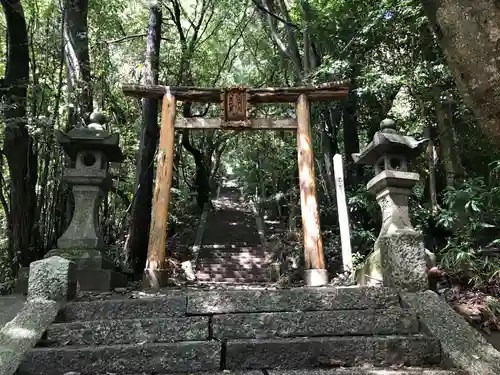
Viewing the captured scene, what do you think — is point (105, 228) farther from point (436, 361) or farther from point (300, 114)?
point (436, 361)

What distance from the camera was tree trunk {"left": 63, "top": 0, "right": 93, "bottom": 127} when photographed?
25.3 feet

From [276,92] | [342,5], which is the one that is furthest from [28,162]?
→ [342,5]

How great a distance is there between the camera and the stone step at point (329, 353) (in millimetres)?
3484

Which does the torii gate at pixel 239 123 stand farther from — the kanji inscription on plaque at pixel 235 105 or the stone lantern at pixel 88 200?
the stone lantern at pixel 88 200

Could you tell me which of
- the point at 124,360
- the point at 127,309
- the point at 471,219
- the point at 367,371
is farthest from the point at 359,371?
the point at 471,219

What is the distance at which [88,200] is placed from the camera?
A: 19.8 feet

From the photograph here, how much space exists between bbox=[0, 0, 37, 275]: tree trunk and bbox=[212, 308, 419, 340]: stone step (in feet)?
13.4

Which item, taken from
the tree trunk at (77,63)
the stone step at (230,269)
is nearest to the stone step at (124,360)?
the tree trunk at (77,63)

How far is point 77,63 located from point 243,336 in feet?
20.7

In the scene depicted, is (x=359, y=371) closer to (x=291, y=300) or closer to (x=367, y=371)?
(x=367, y=371)

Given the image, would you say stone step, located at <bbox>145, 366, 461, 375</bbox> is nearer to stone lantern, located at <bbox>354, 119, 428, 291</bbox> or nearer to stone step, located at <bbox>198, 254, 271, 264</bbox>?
stone lantern, located at <bbox>354, 119, 428, 291</bbox>

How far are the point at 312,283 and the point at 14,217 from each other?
4.50 m

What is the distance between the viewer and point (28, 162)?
668cm

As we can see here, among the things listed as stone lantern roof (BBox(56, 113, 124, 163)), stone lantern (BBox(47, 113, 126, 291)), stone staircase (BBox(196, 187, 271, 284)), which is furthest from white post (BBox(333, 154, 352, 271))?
stone lantern roof (BBox(56, 113, 124, 163))
